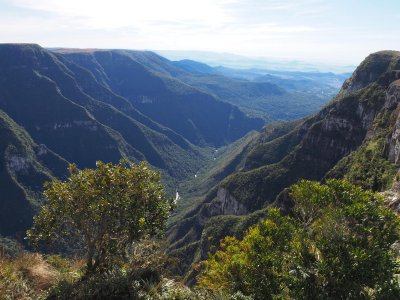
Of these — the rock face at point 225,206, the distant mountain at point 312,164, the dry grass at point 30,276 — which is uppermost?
the dry grass at point 30,276

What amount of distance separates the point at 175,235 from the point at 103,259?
172 meters

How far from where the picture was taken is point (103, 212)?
23516mm

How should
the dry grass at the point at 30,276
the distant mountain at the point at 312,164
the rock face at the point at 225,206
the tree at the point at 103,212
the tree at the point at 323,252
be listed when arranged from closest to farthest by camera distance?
the tree at the point at 323,252 < the dry grass at the point at 30,276 < the tree at the point at 103,212 < the distant mountain at the point at 312,164 < the rock face at the point at 225,206

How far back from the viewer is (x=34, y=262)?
2339 cm

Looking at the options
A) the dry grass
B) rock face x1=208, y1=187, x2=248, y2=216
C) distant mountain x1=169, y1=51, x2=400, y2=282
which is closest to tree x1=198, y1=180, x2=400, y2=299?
the dry grass

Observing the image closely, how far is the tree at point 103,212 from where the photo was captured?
930 inches

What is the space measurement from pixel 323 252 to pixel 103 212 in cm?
1256

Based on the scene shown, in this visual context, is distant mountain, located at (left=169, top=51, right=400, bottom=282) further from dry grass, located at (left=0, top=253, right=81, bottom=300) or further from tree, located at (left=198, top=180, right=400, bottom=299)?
dry grass, located at (left=0, top=253, right=81, bottom=300)

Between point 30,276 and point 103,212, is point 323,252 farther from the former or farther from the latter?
point 30,276

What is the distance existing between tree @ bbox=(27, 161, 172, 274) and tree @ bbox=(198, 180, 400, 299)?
5.88 m

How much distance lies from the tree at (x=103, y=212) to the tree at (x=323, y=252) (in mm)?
5879

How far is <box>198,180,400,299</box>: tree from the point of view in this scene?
59.3 ft

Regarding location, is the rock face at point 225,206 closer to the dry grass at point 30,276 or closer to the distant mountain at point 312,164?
the distant mountain at point 312,164

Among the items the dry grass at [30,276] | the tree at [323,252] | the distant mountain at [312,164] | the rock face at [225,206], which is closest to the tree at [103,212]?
the dry grass at [30,276]
